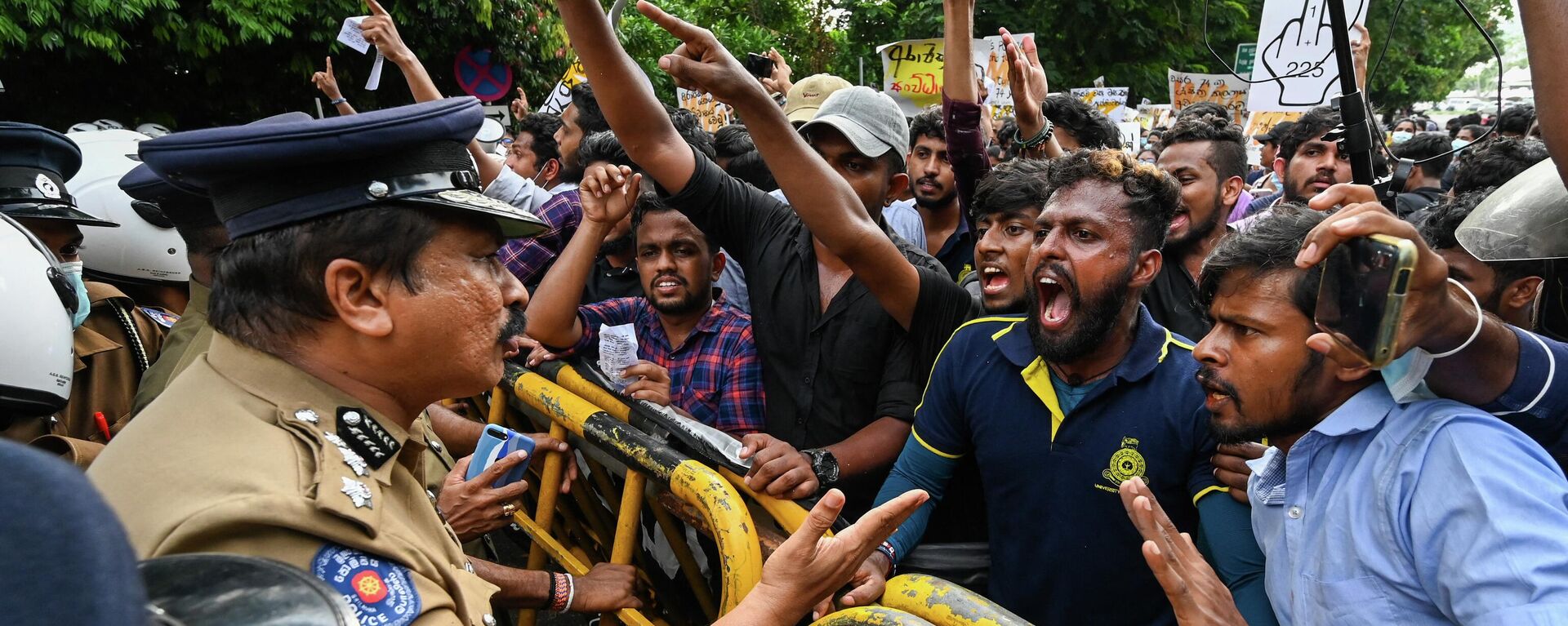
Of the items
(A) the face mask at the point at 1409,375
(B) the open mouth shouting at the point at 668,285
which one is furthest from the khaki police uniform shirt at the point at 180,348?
(A) the face mask at the point at 1409,375

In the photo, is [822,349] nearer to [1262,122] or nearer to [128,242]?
[128,242]

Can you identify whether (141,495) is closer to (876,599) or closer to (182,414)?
(182,414)

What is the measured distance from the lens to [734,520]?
7.55 feet

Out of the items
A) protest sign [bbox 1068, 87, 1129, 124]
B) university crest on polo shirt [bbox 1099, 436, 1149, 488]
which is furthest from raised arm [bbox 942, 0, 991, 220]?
protest sign [bbox 1068, 87, 1129, 124]

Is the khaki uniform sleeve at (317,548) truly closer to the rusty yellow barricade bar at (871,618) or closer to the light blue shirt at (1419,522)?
the rusty yellow barricade bar at (871,618)

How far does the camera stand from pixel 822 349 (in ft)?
10.3

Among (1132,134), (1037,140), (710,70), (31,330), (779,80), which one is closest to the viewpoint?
(31,330)

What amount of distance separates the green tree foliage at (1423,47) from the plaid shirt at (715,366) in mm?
13889

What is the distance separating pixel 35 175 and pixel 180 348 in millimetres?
948

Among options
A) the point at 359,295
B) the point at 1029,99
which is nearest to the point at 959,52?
the point at 1029,99

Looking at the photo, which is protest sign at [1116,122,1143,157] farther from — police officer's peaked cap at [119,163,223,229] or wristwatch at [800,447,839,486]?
police officer's peaked cap at [119,163,223,229]

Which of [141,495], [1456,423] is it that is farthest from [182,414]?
[1456,423]

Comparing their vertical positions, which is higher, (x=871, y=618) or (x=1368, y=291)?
(x=1368, y=291)

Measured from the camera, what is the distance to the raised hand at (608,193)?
11.5 ft
